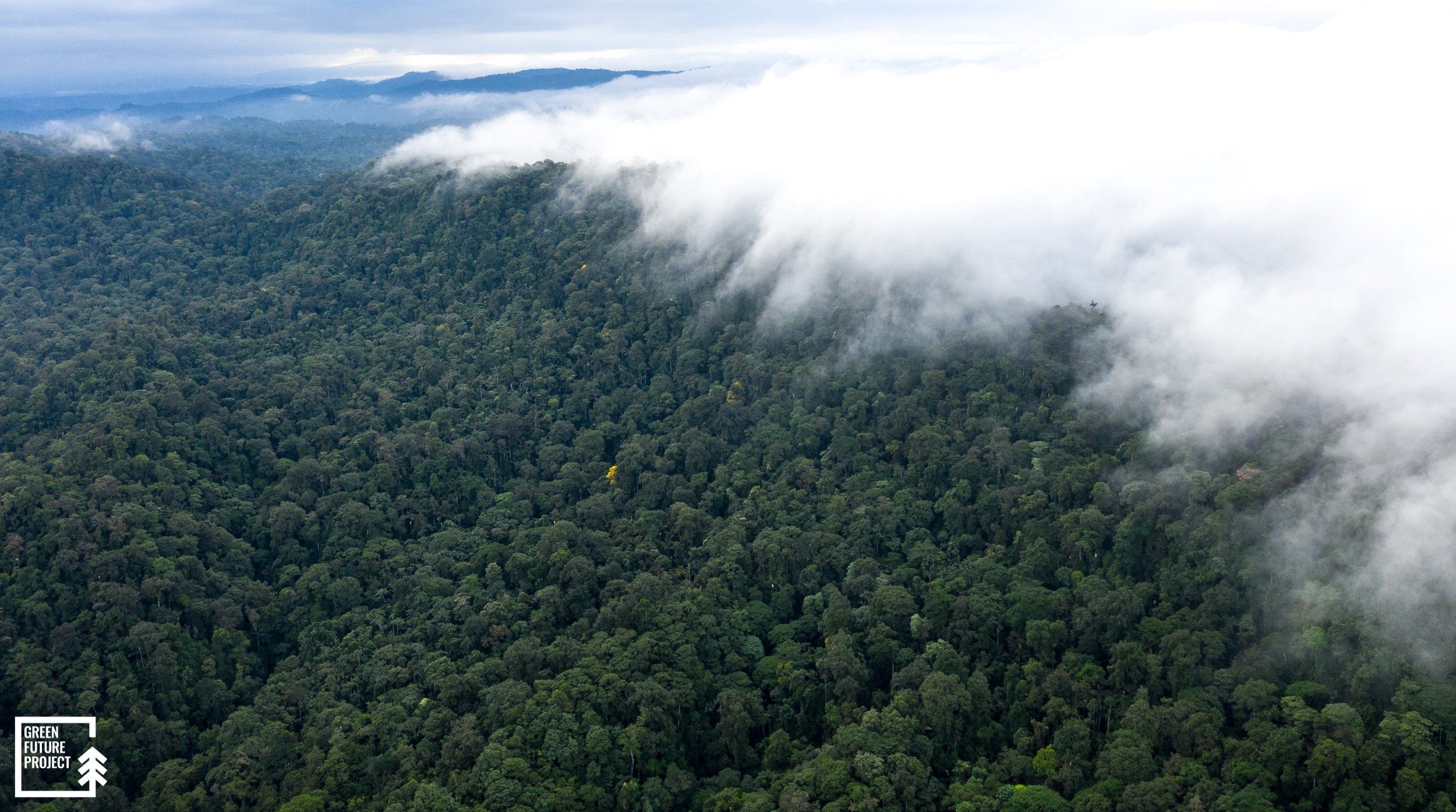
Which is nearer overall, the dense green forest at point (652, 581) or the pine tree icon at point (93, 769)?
the dense green forest at point (652, 581)

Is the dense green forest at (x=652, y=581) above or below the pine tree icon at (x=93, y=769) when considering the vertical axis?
above

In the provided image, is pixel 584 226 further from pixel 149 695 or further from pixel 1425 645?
pixel 1425 645

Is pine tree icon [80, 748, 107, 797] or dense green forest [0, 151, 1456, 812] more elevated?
dense green forest [0, 151, 1456, 812]

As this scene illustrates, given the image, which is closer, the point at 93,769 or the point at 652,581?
the point at 93,769

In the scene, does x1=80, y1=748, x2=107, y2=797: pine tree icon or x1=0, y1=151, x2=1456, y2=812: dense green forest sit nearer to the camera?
x1=0, y1=151, x2=1456, y2=812: dense green forest
